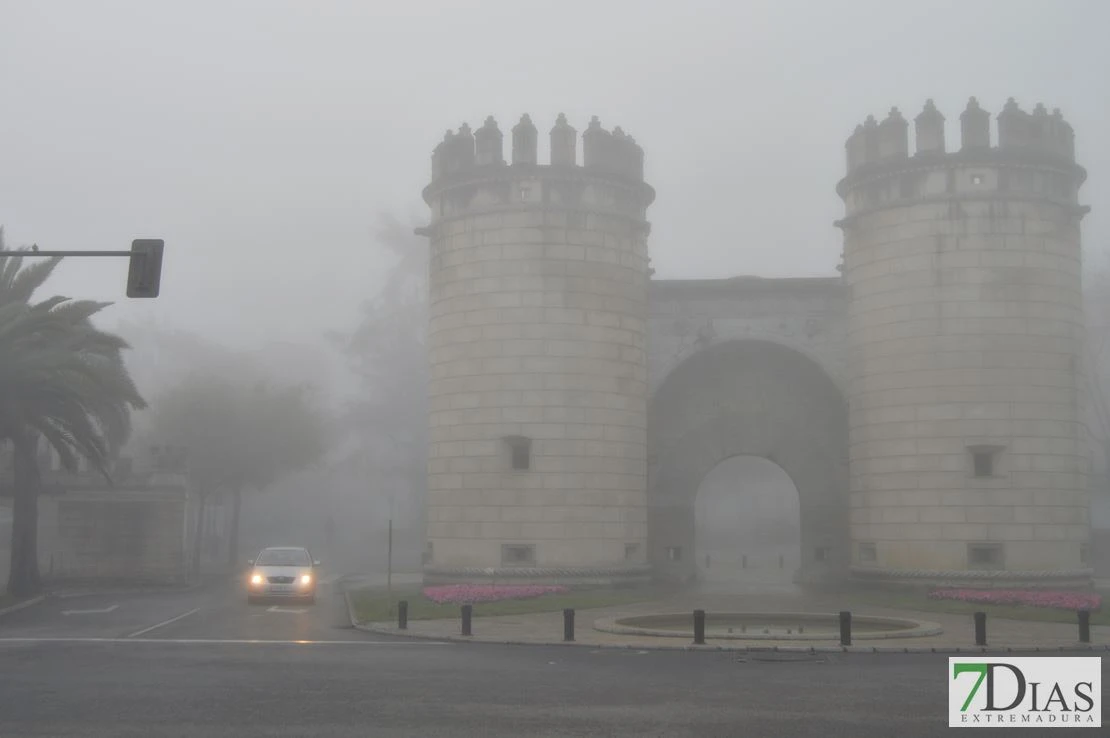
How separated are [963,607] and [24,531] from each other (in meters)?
25.5

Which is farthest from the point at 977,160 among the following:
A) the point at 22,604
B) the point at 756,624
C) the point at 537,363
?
the point at 22,604

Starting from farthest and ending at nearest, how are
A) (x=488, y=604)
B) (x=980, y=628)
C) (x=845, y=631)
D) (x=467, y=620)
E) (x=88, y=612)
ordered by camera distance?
(x=488, y=604)
(x=88, y=612)
(x=467, y=620)
(x=980, y=628)
(x=845, y=631)

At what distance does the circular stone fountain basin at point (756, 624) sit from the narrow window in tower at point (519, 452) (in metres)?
9.48

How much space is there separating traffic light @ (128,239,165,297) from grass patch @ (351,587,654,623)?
392 inches

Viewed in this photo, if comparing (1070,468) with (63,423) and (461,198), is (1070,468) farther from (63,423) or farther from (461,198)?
(63,423)

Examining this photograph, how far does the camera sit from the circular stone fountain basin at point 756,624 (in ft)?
77.9

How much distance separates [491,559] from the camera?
35438mm

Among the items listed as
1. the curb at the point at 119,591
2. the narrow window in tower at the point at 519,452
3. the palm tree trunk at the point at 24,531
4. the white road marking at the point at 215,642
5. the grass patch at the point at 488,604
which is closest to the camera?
the white road marking at the point at 215,642

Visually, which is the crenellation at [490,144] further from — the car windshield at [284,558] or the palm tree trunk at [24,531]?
the palm tree trunk at [24,531]

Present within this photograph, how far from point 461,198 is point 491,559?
1058cm

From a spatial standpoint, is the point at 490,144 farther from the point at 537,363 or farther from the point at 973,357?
the point at 973,357

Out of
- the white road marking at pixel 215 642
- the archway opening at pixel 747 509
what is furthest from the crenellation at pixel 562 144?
the archway opening at pixel 747 509

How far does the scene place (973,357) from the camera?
3441cm

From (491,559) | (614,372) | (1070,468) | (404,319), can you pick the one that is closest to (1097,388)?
(1070,468)
